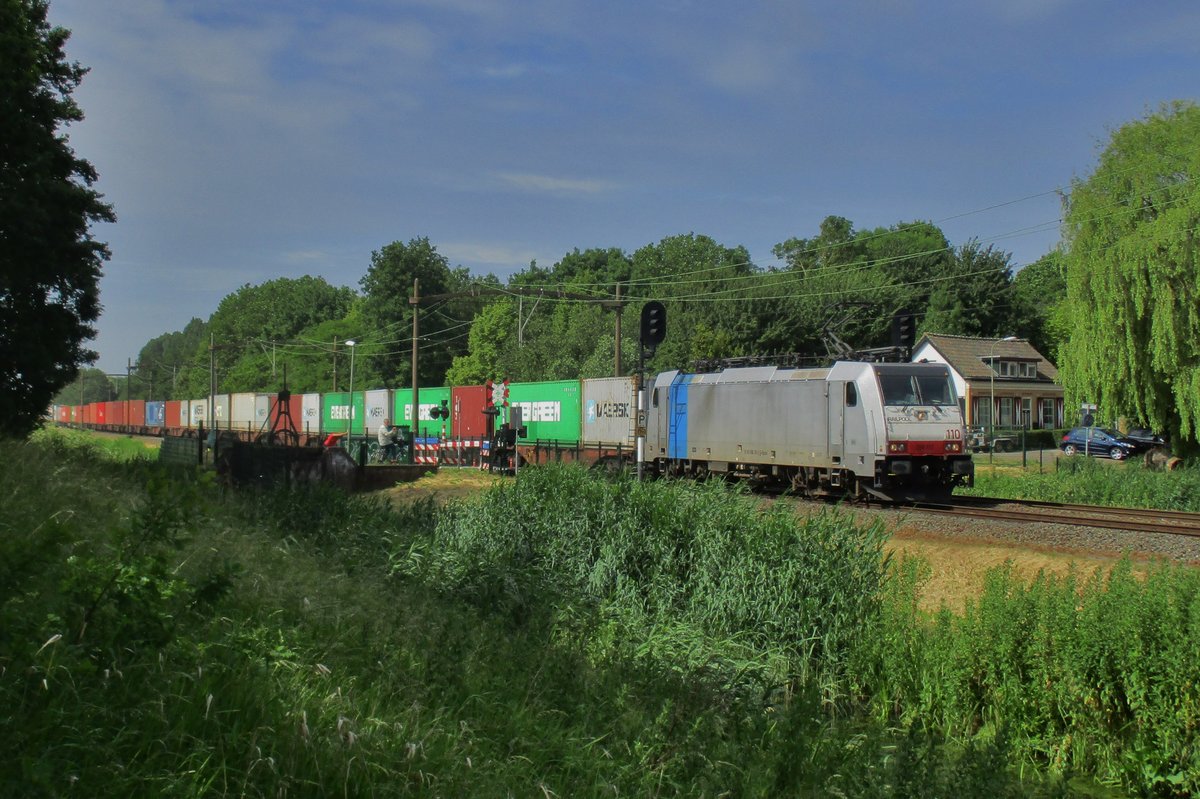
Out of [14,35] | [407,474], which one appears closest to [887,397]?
[407,474]

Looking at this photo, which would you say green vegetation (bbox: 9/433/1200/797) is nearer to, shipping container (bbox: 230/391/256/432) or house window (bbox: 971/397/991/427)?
shipping container (bbox: 230/391/256/432)

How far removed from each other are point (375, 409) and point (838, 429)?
30056 mm

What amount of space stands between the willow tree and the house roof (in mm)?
31782

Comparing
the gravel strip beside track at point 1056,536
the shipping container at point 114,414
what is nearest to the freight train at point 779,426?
the gravel strip beside track at point 1056,536

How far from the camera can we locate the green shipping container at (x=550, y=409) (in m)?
32.3

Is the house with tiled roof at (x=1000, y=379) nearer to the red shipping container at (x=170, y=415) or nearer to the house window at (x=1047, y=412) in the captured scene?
the house window at (x=1047, y=412)

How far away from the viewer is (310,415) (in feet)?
173

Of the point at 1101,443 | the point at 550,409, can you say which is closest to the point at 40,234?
the point at 550,409

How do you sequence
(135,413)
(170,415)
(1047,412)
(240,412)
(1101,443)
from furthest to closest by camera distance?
(135,413), (170,415), (1047,412), (240,412), (1101,443)

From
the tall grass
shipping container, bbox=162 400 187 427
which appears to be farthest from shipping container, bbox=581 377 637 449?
shipping container, bbox=162 400 187 427

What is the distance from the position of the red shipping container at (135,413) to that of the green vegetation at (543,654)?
Answer: 6403 cm

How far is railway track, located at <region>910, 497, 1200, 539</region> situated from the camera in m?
15.5

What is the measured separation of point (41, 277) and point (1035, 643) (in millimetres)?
16956

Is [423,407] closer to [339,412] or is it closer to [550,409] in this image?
[339,412]
